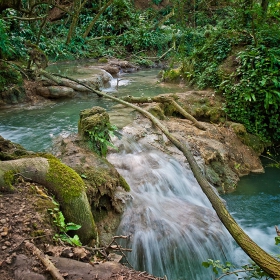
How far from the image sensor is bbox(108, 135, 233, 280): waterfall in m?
4.04

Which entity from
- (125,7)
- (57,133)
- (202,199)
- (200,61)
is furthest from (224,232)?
(125,7)

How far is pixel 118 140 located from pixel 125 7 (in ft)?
60.8

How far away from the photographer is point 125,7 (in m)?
21.8

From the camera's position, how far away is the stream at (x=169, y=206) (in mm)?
4102

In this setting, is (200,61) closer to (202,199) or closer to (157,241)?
(202,199)

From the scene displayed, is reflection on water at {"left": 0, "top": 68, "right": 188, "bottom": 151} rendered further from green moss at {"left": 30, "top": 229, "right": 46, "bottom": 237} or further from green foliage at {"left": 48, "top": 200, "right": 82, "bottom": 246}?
green moss at {"left": 30, "top": 229, "right": 46, "bottom": 237}

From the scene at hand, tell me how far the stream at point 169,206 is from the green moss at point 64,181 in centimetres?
125

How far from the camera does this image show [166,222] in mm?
4500

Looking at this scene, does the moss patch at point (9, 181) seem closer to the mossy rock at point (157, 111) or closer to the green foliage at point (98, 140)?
the green foliage at point (98, 140)

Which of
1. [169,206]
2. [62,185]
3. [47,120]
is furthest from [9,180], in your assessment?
[47,120]

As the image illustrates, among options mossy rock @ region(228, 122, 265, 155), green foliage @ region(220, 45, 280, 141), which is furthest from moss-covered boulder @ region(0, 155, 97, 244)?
green foliage @ region(220, 45, 280, 141)

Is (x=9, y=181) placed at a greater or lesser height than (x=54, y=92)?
lesser

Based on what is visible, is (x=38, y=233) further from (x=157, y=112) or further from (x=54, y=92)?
(x=54, y=92)

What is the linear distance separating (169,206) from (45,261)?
320 cm
